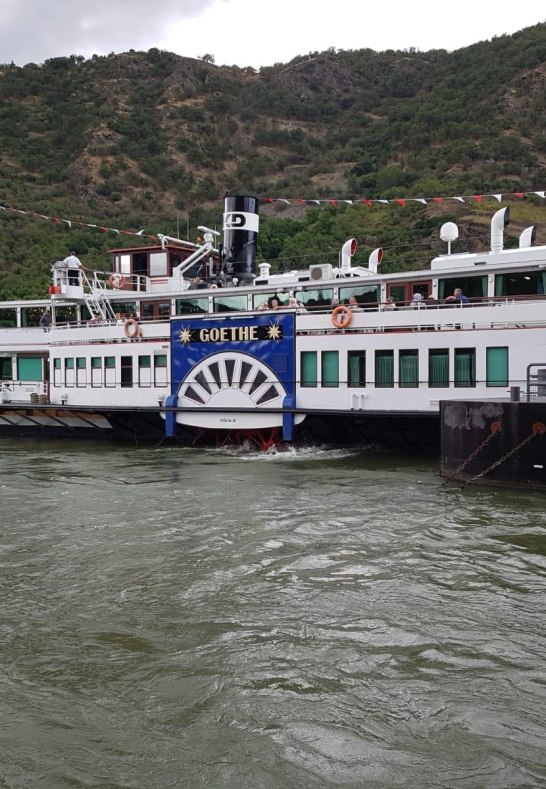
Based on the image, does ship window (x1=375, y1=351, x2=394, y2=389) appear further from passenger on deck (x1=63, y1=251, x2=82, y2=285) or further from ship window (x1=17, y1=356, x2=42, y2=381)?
ship window (x1=17, y1=356, x2=42, y2=381)

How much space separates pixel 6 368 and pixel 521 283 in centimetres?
1688

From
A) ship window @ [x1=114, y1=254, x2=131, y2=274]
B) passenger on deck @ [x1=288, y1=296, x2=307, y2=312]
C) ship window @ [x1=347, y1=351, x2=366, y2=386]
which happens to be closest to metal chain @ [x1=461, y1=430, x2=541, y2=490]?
ship window @ [x1=347, y1=351, x2=366, y2=386]

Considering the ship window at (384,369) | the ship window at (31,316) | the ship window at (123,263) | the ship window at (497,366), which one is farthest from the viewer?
the ship window at (31,316)

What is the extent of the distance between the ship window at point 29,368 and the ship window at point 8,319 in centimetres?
134

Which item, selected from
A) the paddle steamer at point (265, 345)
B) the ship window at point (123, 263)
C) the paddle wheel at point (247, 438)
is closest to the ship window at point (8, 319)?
the paddle steamer at point (265, 345)

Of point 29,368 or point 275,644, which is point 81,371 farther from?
point 275,644

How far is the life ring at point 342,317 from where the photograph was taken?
1891 cm

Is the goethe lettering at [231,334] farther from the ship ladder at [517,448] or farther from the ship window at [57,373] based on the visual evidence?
the ship ladder at [517,448]

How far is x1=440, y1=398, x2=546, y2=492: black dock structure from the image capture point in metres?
13.1

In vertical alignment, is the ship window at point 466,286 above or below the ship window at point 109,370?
above

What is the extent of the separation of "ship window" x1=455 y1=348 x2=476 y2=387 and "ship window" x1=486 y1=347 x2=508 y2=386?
1.08 feet

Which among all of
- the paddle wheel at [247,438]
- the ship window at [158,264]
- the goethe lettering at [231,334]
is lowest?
the paddle wheel at [247,438]

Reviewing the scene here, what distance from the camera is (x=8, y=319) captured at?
27.1 meters

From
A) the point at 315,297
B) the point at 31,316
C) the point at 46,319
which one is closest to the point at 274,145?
the point at 31,316
